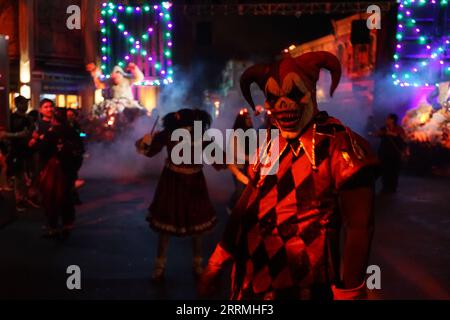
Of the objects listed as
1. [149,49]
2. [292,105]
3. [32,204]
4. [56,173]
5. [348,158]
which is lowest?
[32,204]

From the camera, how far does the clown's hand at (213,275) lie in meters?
2.76

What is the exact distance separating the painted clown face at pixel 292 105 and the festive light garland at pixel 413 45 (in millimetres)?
18021

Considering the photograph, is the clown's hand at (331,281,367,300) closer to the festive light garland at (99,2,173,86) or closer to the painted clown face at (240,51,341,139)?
the painted clown face at (240,51,341,139)

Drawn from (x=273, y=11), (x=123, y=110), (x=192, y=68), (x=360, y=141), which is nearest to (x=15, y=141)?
(x=123, y=110)

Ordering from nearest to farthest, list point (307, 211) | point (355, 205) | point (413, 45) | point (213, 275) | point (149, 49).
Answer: point (355, 205), point (307, 211), point (213, 275), point (413, 45), point (149, 49)

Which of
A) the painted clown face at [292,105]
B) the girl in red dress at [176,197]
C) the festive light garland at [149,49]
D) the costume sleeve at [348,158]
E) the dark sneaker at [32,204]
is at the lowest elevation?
the dark sneaker at [32,204]

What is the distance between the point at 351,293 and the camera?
243 cm

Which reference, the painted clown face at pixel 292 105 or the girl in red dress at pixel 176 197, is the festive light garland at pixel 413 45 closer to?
the girl in red dress at pixel 176 197

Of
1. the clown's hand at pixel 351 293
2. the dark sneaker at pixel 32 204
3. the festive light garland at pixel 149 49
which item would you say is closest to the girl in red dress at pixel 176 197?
the clown's hand at pixel 351 293

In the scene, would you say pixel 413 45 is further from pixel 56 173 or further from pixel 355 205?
pixel 355 205

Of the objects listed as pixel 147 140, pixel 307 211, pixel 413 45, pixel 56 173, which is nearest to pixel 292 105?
pixel 307 211

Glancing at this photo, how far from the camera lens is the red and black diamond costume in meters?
2.41

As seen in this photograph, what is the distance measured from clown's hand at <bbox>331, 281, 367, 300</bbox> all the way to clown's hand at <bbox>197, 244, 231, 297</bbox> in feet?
1.98

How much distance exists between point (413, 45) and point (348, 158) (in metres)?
18.7
